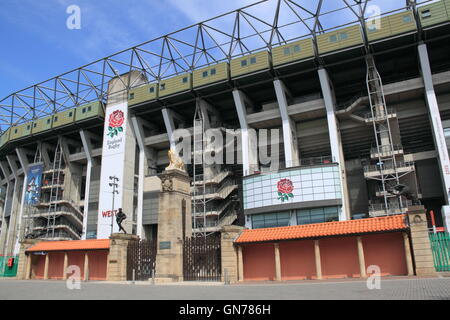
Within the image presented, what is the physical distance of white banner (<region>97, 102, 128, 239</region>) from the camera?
5784 centimetres

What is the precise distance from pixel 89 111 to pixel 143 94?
1187cm

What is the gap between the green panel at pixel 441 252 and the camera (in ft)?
70.1

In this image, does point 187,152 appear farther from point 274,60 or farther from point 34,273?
point 34,273

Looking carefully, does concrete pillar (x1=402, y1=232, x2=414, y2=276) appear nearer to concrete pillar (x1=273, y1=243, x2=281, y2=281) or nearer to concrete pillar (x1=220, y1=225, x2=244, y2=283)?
concrete pillar (x1=273, y1=243, x2=281, y2=281)

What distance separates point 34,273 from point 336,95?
150ft

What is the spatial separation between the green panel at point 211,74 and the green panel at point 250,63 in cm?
112

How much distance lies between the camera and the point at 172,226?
26250 millimetres

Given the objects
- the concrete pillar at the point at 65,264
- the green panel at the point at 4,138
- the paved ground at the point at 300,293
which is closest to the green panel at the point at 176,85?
the concrete pillar at the point at 65,264

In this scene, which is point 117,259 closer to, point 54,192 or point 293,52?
point 293,52

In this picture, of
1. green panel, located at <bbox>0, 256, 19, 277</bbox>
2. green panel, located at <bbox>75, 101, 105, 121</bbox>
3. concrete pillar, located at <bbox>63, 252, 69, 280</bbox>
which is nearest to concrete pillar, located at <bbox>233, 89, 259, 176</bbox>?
green panel, located at <bbox>75, 101, 105, 121</bbox>

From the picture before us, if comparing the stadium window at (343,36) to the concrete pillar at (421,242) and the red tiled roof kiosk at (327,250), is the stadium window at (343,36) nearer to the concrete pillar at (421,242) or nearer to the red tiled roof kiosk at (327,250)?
the red tiled roof kiosk at (327,250)

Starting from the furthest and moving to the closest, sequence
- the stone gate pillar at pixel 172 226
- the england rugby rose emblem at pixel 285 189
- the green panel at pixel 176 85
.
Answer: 1. the green panel at pixel 176 85
2. the england rugby rose emblem at pixel 285 189
3. the stone gate pillar at pixel 172 226

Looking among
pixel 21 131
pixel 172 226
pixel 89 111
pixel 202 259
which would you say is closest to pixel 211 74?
pixel 89 111
